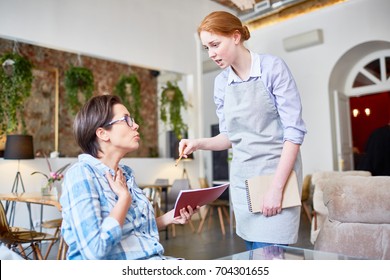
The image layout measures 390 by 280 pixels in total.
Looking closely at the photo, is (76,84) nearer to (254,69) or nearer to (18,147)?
(18,147)

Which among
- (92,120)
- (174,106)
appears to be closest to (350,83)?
(174,106)

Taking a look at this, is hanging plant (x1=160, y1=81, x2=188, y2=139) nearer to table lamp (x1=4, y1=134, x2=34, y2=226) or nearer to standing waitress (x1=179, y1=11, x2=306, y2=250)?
table lamp (x1=4, y1=134, x2=34, y2=226)

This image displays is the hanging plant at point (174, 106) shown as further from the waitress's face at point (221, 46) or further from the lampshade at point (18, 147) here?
the waitress's face at point (221, 46)

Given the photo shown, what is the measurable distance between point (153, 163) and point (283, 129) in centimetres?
516

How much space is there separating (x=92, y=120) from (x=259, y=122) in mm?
577

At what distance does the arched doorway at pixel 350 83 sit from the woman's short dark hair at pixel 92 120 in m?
6.11

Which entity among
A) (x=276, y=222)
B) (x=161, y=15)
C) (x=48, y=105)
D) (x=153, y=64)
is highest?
(x=161, y=15)

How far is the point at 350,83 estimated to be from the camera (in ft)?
23.4

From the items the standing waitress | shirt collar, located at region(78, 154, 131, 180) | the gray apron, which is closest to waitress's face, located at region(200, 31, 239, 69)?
the standing waitress
